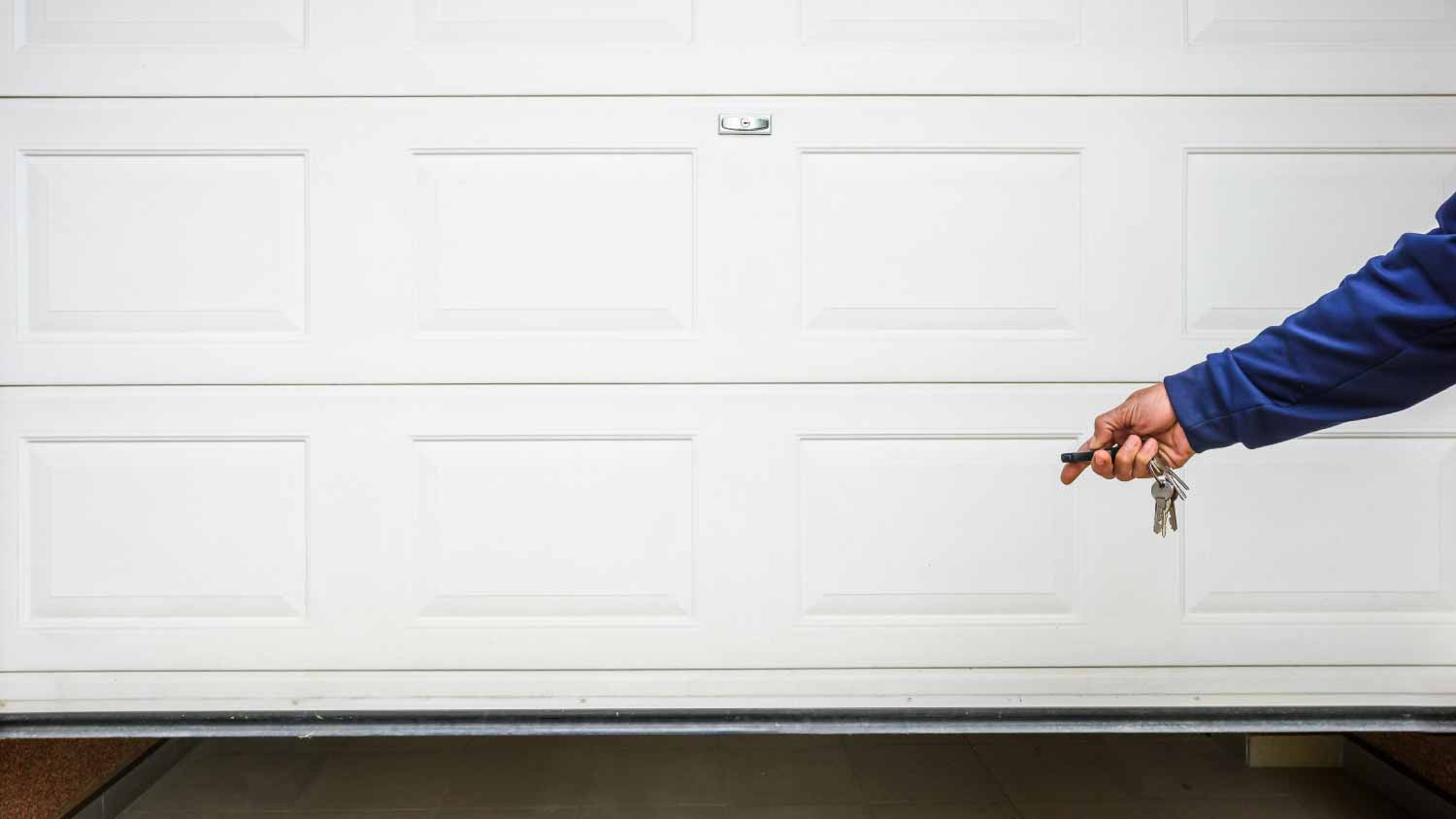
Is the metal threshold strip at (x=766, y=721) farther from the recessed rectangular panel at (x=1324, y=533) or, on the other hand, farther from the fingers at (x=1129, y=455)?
the fingers at (x=1129, y=455)

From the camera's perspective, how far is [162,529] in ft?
4.62

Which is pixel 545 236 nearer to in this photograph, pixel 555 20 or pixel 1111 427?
pixel 555 20

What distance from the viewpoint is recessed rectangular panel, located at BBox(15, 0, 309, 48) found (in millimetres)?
1387

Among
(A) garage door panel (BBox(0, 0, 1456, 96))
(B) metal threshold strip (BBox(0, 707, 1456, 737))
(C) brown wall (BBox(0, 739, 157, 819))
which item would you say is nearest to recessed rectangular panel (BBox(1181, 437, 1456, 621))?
(B) metal threshold strip (BBox(0, 707, 1456, 737))

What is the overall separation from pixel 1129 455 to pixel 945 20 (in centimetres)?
86

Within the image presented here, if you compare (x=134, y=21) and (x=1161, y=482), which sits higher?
(x=134, y=21)

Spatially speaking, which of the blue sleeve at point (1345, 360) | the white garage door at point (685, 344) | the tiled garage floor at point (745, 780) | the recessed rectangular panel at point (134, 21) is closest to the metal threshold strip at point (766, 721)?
the white garage door at point (685, 344)

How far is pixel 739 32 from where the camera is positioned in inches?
55.5

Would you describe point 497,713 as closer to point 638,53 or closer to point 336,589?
point 336,589

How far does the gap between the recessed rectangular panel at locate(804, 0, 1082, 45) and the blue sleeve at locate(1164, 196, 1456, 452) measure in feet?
2.44

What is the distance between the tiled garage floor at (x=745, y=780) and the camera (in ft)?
5.49

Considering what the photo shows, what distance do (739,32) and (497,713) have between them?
4.30ft

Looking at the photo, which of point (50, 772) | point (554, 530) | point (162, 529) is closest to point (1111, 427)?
point (554, 530)

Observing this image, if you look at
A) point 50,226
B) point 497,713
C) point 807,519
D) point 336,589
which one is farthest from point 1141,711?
point 50,226
